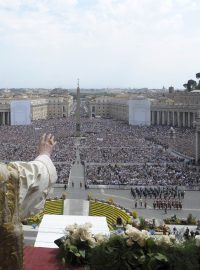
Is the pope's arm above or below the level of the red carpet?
above

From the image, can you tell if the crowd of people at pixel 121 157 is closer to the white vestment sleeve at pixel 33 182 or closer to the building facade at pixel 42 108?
the white vestment sleeve at pixel 33 182

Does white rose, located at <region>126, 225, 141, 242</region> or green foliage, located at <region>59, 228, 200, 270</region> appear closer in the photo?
green foliage, located at <region>59, 228, 200, 270</region>

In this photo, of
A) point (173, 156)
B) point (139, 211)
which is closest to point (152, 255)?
point (139, 211)

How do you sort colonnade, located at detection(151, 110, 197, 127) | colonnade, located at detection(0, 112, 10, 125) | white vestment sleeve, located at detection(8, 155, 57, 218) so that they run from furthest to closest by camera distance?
1. colonnade, located at detection(0, 112, 10, 125)
2. colonnade, located at detection(151, 110, 197, 127)
3. white vestment sleeve, located at detection(8, 155, 57, 218)

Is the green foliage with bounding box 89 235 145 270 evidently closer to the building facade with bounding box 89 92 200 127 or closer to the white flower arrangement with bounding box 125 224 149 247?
the white flower arrangement with bounding box 125 224 149 247

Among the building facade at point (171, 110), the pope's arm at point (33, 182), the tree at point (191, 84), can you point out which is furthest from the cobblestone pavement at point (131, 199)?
the tree at point (191, 84)

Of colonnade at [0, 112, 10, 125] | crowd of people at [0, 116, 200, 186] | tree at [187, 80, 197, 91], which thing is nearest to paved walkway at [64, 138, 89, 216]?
crowd of people at [0, 116, 200, 186]

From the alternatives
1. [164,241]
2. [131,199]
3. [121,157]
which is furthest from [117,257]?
[121,157]

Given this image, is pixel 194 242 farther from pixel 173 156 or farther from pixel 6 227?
pixel 173 156
